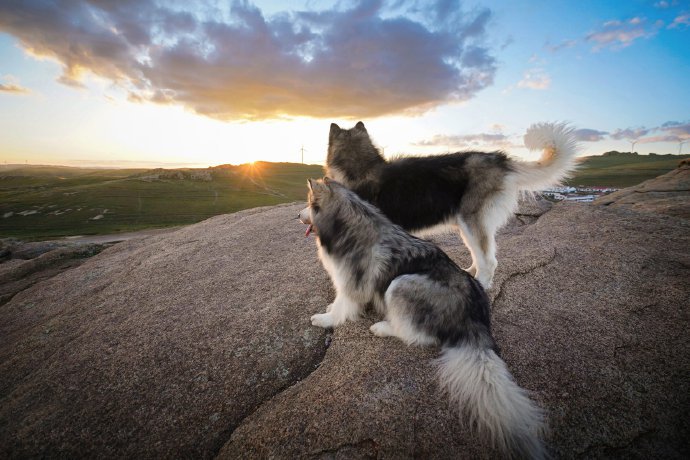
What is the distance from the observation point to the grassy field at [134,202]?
5969 centimetres

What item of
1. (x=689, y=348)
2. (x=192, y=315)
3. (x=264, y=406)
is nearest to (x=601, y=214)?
(x=689, y=348)

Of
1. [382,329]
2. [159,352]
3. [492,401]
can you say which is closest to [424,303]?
[382,329]

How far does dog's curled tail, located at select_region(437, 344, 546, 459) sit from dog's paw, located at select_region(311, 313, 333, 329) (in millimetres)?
1667

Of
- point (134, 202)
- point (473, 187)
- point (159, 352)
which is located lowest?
point (134, 202)

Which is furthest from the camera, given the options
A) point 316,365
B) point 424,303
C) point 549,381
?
point 316,365

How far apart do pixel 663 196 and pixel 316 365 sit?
1393cm

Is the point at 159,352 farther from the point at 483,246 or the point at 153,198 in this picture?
the point at 153,198

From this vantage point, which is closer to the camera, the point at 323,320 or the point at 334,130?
the point at 323,320

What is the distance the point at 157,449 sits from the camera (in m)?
2.89

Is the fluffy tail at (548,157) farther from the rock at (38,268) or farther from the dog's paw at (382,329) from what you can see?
the rock at (38,268)

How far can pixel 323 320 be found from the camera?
13.9ft

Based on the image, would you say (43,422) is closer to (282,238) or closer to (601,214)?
(282,238)

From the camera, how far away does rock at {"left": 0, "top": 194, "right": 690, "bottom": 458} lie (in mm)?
2699

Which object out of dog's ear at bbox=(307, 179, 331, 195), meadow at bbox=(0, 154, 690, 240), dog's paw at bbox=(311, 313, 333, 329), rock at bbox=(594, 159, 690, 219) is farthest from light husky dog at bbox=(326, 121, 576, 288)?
meadow at bbox=(0, 154, 690, 240)
